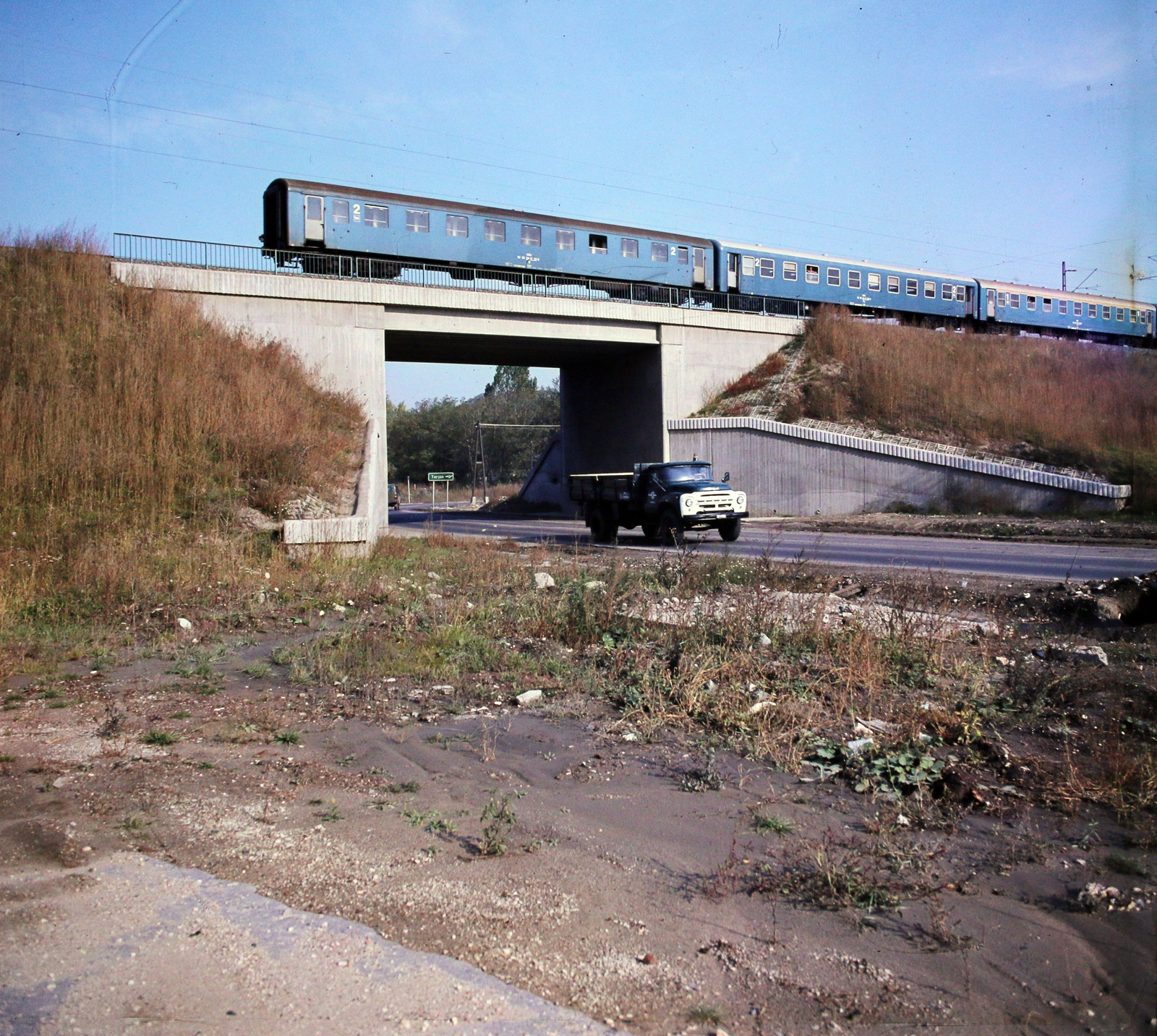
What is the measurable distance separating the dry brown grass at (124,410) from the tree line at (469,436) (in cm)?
5254

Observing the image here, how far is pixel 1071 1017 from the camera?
2904 mm

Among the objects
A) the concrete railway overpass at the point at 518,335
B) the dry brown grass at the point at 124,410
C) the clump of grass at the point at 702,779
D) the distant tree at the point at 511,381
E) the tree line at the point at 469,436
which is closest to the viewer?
the clump of grass at the point at 702,779

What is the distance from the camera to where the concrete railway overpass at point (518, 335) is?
2738 centimetres

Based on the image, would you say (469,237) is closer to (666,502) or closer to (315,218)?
(315,218)

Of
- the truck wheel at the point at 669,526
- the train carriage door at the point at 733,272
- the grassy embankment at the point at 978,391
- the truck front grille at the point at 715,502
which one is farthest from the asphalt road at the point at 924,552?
the train carriage door at the point at 733,272

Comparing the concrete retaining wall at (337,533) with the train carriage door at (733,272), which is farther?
the train carriage door at (733,272)

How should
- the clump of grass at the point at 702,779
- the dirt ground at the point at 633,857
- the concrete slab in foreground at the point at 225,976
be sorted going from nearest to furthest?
the concrete slab in foreground at the point at 225,976 < the dirt ground at the point at 633,857 < the clump of grass at the point at 702,779

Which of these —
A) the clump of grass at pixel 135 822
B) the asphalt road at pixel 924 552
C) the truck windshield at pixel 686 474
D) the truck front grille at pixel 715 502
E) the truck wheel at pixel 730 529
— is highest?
the truck windshield at pixel 686 474

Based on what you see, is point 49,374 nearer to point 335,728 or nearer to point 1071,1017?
point 335,728

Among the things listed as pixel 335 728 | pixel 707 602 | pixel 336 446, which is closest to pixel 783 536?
pixel 336 446

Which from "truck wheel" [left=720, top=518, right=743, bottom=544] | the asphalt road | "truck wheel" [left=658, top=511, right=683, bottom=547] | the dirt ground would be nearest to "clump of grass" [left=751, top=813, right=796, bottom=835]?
the dirt ground

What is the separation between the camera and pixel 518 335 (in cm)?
3269

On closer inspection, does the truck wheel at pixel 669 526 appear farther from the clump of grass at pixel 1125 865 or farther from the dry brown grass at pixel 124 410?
the clump of grass at pixel 1125 865

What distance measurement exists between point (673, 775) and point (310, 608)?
7253mm
